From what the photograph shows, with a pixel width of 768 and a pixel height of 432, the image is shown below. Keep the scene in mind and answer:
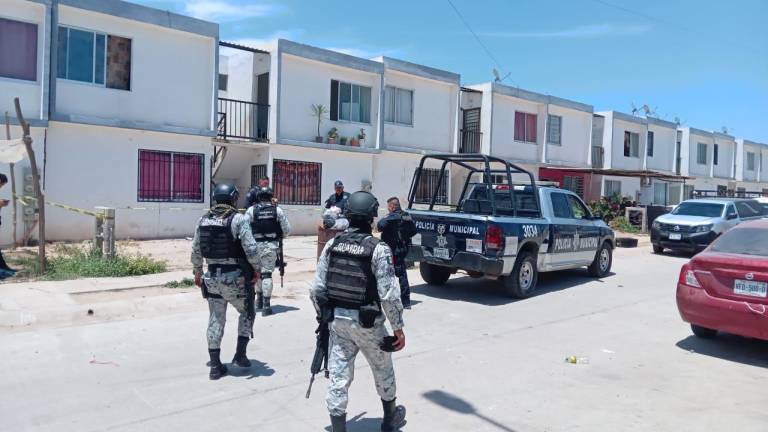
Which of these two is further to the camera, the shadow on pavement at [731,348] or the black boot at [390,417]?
the shadow on pavement at [731,348]

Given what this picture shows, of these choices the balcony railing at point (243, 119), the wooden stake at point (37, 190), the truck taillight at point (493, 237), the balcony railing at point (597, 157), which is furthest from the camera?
the balcony railing at point (597, 157)

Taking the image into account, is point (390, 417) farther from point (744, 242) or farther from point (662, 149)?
point (662, 149)

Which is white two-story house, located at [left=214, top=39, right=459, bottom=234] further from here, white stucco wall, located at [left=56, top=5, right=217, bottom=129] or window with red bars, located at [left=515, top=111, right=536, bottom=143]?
window with red bars, located at [left=515, top=111, right=536, bottom=143]

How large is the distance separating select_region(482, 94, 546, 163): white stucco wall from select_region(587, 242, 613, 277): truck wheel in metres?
12.8

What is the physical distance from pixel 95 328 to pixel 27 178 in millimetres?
8253

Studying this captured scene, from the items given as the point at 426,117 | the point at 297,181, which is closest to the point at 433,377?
the point at 297,181

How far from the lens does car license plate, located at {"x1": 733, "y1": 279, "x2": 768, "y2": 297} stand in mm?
6226

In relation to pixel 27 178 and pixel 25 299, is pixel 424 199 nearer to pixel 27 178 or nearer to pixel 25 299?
pixel 27 178

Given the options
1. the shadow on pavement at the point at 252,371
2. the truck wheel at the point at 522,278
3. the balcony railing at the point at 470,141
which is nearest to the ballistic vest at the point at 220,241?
the shadow on pavement at the point at 252,371

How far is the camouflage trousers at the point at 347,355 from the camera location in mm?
3973

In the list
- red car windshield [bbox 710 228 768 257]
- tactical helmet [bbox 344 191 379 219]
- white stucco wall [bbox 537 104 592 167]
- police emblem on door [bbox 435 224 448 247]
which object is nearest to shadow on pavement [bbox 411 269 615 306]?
police emblem on door [bbox 435 224 448 247]

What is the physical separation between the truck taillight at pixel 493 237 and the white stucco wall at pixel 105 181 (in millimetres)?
10103

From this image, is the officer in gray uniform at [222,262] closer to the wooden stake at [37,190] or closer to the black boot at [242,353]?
the black boot at [242,353]

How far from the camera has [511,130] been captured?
85.6 feet
